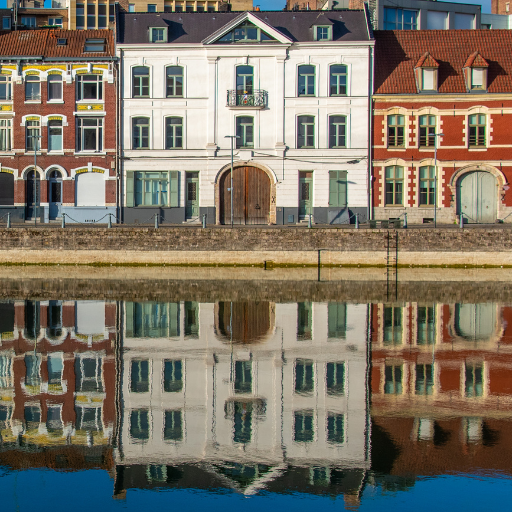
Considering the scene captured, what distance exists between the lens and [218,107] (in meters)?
43.9

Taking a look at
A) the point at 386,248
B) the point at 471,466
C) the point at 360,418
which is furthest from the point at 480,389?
the point at 386,248

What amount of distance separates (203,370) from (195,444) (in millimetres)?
5187

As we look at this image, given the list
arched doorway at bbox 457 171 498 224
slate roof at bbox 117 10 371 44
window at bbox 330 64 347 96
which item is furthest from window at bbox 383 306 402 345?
slate roof at bbox 117 10 371 44

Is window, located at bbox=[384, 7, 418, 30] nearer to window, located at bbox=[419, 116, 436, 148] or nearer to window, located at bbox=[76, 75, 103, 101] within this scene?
window, located at bbox=[419, 116, 436, 148]

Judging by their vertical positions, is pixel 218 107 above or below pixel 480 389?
above

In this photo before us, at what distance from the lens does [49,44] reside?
45281mm

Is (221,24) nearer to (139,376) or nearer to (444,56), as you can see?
(444,56)

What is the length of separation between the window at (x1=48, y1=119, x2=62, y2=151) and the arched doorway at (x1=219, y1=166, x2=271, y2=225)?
954 centimetres

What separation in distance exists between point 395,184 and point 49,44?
21238 mm

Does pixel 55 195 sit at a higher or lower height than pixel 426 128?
lower

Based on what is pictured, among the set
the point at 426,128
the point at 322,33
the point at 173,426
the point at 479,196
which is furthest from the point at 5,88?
the point at 173,426

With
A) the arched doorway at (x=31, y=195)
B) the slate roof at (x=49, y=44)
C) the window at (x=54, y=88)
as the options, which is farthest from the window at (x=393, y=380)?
the window at (x=54, y=88)

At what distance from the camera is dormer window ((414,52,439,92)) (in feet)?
142

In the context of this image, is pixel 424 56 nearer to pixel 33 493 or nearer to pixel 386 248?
pixel 386 248
